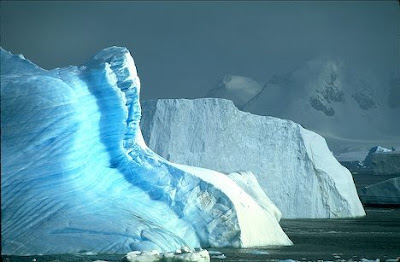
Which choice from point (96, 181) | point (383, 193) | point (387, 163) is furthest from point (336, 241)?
point (387, 163)

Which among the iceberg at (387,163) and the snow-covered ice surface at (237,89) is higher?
the snow-covered ice surface at (237,89)

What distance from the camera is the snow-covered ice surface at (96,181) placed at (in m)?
15.9

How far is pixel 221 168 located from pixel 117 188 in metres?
9.56

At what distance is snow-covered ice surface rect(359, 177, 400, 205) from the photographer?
34.9 metres

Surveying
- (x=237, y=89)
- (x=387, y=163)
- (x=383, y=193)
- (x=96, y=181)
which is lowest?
(x=96, y=181)

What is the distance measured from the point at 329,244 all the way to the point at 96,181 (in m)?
5.75

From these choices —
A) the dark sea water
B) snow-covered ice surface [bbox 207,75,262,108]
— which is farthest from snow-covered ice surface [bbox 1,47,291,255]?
snow-covered ice surface [bbox 207,75,262,108]

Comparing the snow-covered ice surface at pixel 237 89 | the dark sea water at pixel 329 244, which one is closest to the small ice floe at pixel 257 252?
the dark sea water at pixel 329 244

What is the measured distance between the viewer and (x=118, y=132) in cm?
1792

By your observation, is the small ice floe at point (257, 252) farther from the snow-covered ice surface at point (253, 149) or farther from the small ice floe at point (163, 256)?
the snow-covered ice surface at point (253, 149)

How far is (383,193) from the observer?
1400 inches

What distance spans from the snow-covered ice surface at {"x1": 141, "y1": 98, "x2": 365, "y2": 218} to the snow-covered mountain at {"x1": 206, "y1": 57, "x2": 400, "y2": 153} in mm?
108949

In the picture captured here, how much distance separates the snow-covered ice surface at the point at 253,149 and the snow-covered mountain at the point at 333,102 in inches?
4289

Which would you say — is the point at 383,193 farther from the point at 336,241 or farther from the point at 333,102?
the point at 333,102
